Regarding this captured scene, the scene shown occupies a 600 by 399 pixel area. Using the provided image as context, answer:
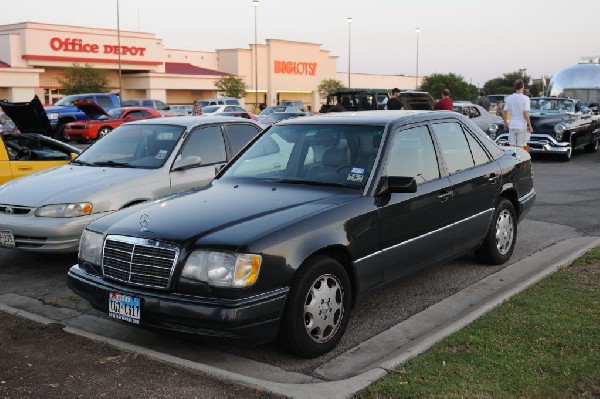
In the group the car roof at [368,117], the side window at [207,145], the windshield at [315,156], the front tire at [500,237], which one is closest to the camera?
the windshield at [315,156]

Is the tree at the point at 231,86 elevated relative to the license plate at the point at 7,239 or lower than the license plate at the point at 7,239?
elevated

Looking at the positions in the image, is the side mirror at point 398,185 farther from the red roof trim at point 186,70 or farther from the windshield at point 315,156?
the red roof trim at point 186,70

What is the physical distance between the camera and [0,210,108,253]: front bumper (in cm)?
656

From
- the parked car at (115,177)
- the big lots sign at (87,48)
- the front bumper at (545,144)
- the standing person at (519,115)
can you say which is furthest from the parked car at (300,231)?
the big lots sign at (87,48)

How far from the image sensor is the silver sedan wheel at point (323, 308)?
4.49 meters

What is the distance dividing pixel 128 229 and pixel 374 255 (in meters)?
1.77

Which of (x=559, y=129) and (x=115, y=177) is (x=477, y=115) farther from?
(x=115, y=177)

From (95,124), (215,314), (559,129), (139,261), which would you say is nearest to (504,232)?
(215,314)

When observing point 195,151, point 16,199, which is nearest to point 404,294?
point 195,151

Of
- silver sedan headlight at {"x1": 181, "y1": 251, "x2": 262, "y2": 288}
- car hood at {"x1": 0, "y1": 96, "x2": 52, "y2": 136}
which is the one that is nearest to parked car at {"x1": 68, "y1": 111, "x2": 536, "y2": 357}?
silver sedan headlight at {"x1": 181, "y1": 251, "x2": 262, "y2": 288}

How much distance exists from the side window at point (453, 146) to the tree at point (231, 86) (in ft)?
179

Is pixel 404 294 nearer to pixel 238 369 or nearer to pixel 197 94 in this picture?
pixel 238 369

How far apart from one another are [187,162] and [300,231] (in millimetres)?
3149

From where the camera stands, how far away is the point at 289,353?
454 centimetres
